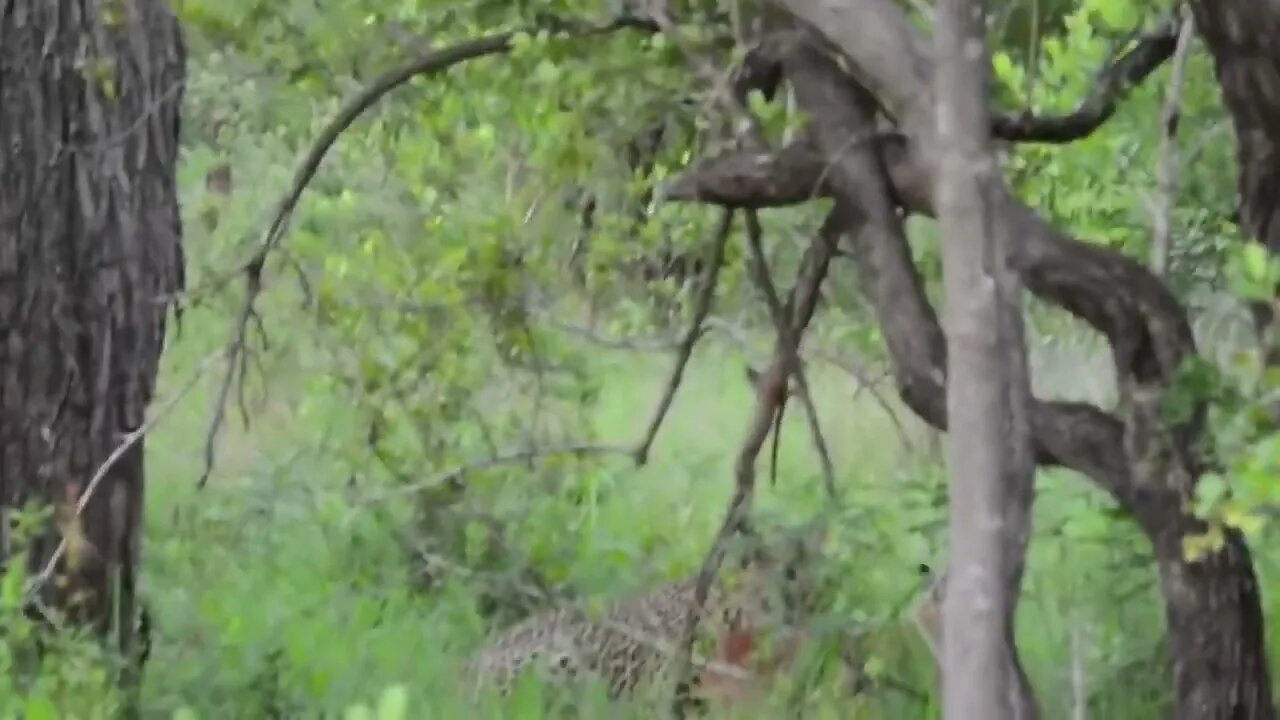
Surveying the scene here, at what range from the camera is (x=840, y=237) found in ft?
10.6

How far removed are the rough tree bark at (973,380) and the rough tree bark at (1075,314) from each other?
450 millimetres

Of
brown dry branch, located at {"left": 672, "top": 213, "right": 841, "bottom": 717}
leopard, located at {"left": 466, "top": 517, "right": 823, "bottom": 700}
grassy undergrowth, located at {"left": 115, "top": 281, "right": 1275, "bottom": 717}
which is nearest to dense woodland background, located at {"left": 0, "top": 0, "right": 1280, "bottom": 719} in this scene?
grassy undergrowth, located at {"left": 115, "top": 281, "right": 1275, "bottom": 717}

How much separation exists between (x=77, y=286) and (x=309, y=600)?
4.99 feet

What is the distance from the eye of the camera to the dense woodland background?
138 inches

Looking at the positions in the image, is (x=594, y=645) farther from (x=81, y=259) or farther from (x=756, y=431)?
(x=81, y=259)

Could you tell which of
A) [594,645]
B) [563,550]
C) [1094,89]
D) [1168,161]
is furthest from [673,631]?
[1168,161]

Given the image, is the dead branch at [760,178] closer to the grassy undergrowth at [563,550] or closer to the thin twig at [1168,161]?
the thin twig at [1168,161]

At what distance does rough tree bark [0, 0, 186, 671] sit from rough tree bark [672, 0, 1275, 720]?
165cm

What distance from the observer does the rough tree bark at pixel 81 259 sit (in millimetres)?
3936

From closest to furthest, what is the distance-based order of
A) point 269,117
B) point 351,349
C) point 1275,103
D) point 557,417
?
point 1275,103 < point 269,117 < point 351,349 < point 557,417

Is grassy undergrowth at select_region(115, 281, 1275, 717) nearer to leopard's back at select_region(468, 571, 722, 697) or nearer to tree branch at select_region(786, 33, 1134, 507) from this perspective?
leopard's back at select_region(468, 571, 722, 697)

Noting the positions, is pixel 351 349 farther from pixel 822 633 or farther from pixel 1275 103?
pixel 1275 103

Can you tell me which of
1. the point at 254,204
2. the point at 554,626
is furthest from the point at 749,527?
the point at 254,204

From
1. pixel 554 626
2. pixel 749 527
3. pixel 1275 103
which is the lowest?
pixel 554 626
